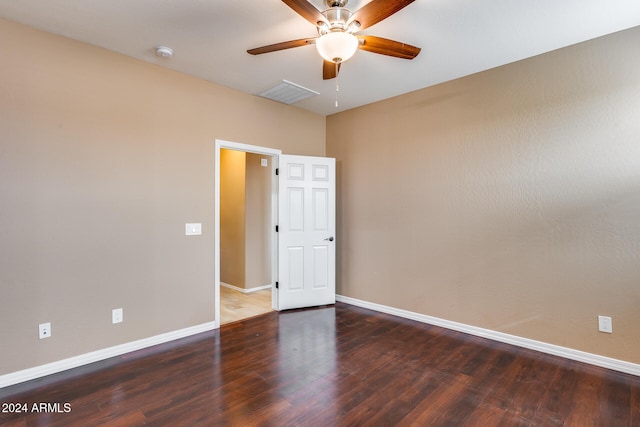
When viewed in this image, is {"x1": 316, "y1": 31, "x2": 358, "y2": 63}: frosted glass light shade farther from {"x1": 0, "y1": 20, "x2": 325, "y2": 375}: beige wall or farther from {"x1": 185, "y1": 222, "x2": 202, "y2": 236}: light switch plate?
{"x1": 185, "y1": 222, "x2": 202, "y2": 236}: light switch plate

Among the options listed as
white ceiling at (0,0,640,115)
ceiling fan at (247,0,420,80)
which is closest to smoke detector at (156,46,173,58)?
white ceiling at (0,0,640,115)

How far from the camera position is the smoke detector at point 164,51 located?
278 cm

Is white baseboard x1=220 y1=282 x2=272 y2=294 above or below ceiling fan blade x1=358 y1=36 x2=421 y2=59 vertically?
below

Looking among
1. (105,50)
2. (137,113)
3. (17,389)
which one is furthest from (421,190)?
(17,389)

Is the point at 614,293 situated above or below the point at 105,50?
below

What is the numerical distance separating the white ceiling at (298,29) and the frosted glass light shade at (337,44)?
0.46 m

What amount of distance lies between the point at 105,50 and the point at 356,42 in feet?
7.67

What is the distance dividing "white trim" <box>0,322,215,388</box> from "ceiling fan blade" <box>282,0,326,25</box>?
3062 millimetres

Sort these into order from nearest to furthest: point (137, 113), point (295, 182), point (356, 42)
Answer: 1. point (356, 42)
2. point (137, 113)
3. point (295, 182)

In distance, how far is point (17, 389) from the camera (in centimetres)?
229

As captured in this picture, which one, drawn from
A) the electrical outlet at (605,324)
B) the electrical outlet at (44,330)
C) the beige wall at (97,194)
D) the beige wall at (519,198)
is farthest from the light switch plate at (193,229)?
the electrical outlet at (605,324)

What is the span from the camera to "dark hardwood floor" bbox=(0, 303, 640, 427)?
77.9 inches

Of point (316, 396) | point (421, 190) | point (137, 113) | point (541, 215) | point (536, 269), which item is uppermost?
point (137, 113)

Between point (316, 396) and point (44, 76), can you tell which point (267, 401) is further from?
point (44, 76)
